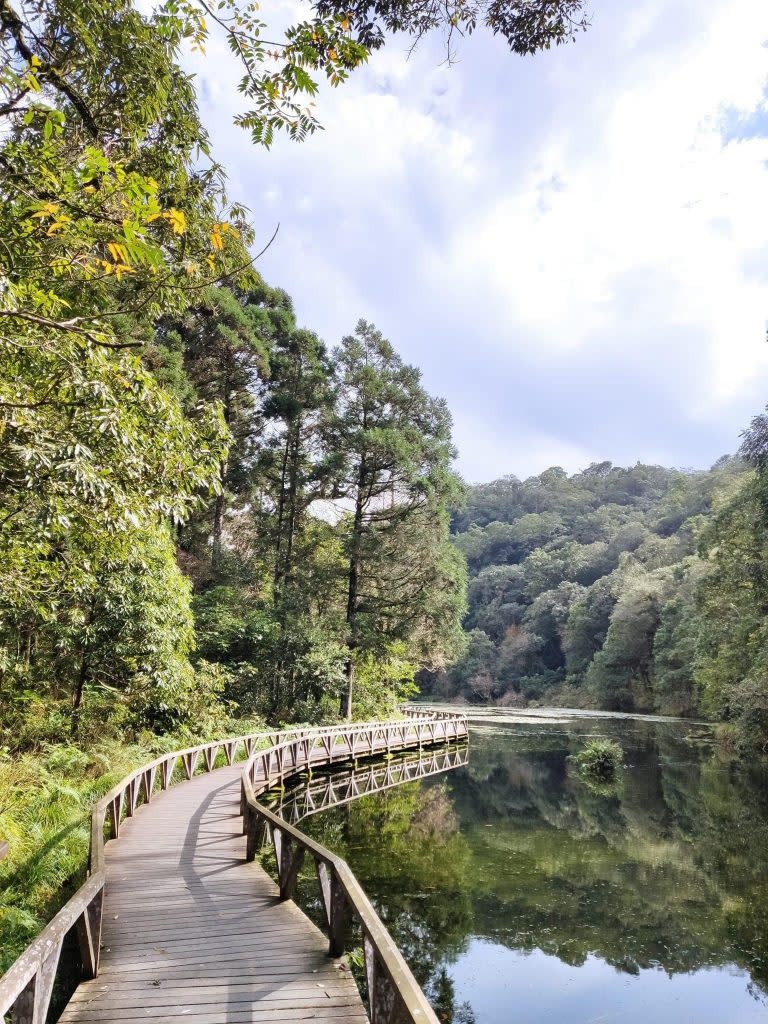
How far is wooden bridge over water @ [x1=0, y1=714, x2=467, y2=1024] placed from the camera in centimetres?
351

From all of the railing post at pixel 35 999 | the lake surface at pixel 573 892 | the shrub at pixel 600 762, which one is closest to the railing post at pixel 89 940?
the railing post at pixel 35 999

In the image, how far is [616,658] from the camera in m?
48.2

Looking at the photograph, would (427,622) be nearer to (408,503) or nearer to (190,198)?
(408,503)

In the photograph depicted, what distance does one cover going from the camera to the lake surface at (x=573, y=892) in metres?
7.25

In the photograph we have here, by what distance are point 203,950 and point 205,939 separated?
223 millimetres

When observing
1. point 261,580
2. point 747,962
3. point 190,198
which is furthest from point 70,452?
point 261,580

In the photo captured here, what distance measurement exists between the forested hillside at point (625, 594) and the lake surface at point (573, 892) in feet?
22.9

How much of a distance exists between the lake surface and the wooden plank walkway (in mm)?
2497

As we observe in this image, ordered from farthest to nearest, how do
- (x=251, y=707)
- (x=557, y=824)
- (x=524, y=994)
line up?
(x=251, y=707) → (x=557, y=824) → (x=524, y=994)

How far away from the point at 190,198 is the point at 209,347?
16.8 metres

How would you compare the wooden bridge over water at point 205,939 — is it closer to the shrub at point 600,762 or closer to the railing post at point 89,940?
the railing post at point 89,940

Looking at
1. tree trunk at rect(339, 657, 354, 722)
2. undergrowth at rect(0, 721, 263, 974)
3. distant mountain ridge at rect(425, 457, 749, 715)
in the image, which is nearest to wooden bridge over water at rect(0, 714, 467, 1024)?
undergrowth at rect(0, 721, 263, 974)

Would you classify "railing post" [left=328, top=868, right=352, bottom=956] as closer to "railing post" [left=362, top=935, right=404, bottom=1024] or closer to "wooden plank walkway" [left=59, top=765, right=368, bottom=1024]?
"wooden plank walkway" [left=59, top=765, right=368, bottom=1024]

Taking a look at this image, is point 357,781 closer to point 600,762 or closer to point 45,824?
point 600,762
